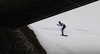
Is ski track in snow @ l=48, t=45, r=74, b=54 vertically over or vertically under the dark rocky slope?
under

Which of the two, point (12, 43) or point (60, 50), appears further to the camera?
point (60, 50)

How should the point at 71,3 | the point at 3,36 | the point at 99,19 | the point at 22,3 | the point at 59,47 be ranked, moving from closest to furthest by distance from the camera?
the point at 22,3 < the point at 71,3 < the point at 3,36 < the point at 59,47 < the point at 99,19

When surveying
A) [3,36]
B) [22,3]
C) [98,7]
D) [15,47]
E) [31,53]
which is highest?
[22,3]

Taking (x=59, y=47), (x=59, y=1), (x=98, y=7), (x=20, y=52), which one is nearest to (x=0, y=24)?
(x=20, y=52)

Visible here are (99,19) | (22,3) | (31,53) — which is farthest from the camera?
(99,19)

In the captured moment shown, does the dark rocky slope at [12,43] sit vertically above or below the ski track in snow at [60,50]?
above

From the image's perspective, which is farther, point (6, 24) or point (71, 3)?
point (6, 24)

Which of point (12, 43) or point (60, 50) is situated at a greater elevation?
point (12, 43)

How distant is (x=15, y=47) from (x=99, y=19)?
31862 millimetres

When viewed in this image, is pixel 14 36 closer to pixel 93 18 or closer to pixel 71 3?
pixel 71 3

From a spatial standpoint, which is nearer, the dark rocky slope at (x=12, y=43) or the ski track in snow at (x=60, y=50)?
the dark rocky slope at (x=12, y=43)

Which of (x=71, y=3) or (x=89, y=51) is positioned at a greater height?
(x=71, y=3)

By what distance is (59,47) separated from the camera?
11914 millimetres

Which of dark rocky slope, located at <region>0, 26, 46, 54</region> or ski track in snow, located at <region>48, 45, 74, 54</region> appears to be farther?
ski track in snow, located at <region>48, 45, 74, 54</region>
